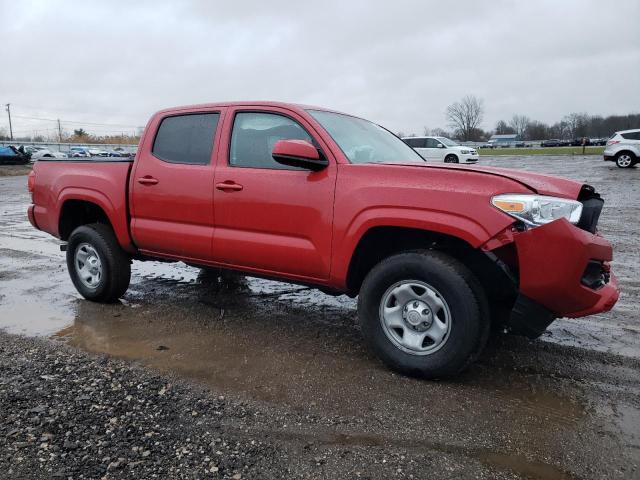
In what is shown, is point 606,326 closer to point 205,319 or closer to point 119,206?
point 205,319

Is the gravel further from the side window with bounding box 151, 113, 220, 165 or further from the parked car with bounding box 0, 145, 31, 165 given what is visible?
the parked car with bounding box 0, 145, 31, 165

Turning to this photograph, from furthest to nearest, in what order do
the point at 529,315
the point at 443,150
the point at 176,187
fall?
1. the point at 443,150
2. the point at 176,187
3. the point at 529,315

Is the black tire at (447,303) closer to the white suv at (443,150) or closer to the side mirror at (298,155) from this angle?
the side mirror at (298,155)

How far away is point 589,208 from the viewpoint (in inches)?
126

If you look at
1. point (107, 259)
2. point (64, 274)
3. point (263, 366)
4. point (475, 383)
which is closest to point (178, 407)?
point (263, 366)

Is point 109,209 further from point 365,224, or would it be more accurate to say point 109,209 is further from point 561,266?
point 561,266

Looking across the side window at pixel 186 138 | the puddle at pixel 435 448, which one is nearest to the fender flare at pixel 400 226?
the puddle at pixel 435 448

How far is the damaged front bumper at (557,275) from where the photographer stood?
2.94 meters

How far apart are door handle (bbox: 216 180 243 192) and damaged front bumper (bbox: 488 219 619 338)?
2.11 metres

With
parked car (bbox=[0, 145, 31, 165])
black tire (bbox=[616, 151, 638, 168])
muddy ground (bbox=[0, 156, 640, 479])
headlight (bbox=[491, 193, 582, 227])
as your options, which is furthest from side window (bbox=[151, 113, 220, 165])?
parked car (bbox=[0, 145, 31, 165])

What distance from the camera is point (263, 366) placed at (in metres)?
3.65

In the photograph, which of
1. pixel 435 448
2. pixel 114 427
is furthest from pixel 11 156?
pixel 435 448

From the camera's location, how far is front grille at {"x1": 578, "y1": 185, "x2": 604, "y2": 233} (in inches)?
126

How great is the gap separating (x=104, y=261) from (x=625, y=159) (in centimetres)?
2385
